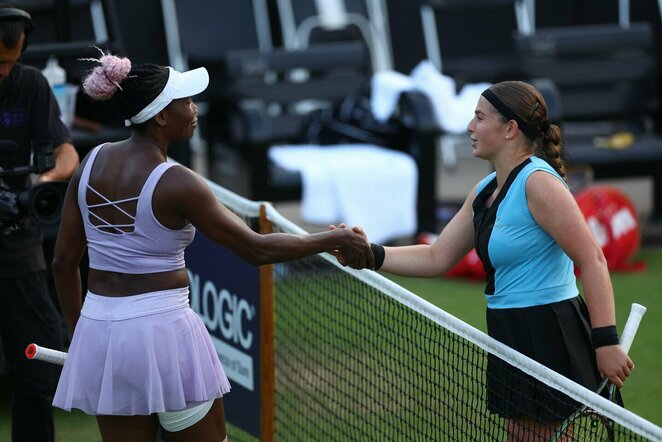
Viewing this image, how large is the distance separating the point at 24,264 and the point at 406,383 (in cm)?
216

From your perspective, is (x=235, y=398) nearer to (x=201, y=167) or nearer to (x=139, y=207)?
(x=139, y=207)

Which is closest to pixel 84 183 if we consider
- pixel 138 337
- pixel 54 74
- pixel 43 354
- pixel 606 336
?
pixel 138 337

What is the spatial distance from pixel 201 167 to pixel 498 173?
9.15 meters

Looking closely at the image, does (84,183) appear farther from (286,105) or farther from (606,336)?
(286,105)

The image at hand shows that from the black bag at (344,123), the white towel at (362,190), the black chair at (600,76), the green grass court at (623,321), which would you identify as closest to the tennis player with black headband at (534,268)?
the green grass court at (623,321)

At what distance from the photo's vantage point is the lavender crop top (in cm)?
355

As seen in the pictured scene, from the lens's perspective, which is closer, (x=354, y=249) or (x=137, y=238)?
(x=137, y=238)

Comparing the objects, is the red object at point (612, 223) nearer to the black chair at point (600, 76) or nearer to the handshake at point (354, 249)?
the black chair at point (600, 76)

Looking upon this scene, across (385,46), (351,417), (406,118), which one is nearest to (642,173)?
(406,118)

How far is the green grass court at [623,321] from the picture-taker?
5.89m

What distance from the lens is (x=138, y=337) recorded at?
3.56 meters

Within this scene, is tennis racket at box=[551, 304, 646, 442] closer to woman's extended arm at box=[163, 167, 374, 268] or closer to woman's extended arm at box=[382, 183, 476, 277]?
woman's extended arm at box=[382, 183, 476, 277]

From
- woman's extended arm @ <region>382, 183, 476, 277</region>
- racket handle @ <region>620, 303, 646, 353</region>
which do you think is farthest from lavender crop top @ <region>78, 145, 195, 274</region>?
racket handle @ <region>620, 303, 646, 353</region>

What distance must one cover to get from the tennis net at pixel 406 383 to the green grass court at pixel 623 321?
1.57 ft
